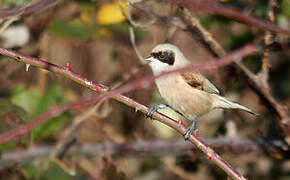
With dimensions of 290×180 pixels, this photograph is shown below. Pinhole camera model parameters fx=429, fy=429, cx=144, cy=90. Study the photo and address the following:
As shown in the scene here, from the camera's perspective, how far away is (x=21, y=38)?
13.1ft

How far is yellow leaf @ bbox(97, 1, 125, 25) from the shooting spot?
14.8 feet

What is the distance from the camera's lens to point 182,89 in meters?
3.38

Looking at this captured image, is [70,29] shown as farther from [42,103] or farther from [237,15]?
[237,15]

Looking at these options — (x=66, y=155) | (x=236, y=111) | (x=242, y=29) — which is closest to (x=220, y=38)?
(x=242, y=29)

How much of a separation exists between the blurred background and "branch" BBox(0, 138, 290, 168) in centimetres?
1

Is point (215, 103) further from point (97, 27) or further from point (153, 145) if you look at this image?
point (97, 27)

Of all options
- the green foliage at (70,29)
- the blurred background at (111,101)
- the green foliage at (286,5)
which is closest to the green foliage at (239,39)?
the blurred background at (111,101)

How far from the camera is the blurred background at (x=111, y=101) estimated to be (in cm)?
375

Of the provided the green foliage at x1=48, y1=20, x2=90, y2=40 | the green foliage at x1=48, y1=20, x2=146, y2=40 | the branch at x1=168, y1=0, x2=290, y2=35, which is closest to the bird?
the green foliage at x1=48, y1=20, x2=146, y2=40

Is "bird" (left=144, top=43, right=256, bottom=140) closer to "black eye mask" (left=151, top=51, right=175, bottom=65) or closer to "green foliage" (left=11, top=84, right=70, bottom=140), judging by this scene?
"black eye mask" (left=151, top=51, right=175, bottom=65)

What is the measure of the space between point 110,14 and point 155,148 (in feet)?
4.88

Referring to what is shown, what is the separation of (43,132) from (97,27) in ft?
3.84

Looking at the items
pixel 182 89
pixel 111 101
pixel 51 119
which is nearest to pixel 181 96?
pixel 182 89

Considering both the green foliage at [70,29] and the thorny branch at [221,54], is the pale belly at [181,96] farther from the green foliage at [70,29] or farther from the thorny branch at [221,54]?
the green foliage at [70,29]
